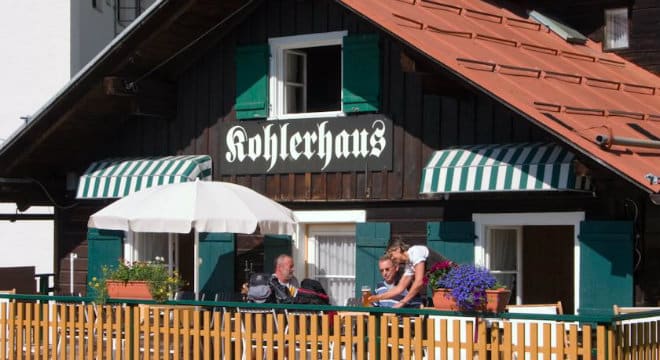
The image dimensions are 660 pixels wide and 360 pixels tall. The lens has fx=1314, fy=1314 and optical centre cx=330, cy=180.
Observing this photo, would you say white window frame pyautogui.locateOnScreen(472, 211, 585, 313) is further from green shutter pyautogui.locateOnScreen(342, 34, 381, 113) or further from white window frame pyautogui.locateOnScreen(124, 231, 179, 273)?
white window frame pyautogui.locateOnScreen(124, 231, 179, 273)

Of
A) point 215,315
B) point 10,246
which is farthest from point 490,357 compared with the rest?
point 10,246

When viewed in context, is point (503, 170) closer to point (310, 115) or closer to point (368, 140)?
point (368, 140)

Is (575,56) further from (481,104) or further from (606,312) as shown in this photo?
(606,312)

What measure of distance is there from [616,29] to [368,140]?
331 centimetres

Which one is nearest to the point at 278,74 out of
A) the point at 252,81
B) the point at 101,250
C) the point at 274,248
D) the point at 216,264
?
the point at 252,81

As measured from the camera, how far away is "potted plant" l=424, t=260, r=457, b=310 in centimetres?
1220

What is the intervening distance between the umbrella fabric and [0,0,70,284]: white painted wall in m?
14.0

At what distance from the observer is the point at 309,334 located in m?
11.7

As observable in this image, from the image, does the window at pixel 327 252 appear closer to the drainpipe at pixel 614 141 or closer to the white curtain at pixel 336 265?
the white curtain at pixel 336 265

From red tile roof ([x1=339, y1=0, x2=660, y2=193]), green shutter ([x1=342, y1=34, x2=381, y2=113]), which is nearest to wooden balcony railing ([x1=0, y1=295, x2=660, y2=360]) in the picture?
red tile roof ([x1=339, y1=0, x2=660, y2=193])

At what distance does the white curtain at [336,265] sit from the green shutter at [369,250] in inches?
17.8

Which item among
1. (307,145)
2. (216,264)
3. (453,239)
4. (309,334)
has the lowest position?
(309,334)

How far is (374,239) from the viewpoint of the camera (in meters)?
15.3

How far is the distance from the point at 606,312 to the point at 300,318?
3.69m
